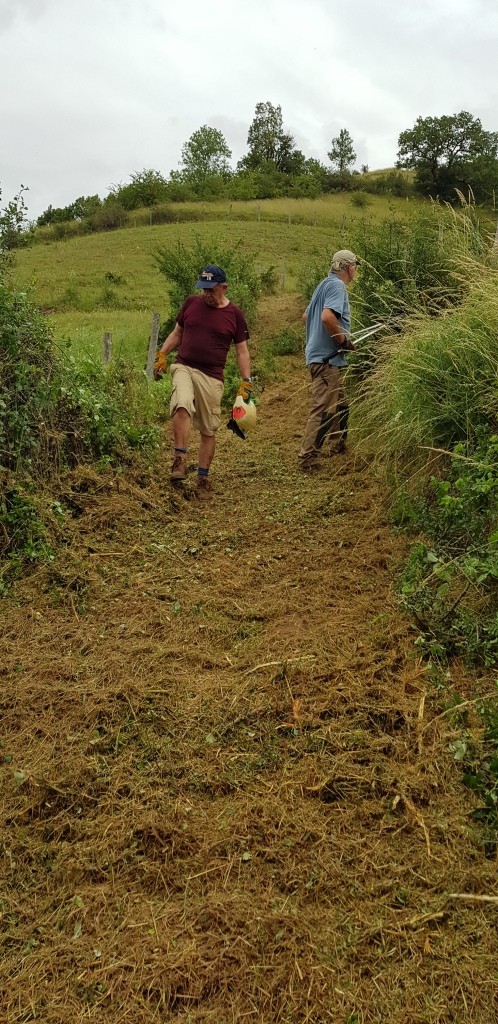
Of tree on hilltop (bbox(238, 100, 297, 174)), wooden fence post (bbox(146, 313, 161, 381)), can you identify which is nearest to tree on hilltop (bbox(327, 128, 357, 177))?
tree on hilltop (bbox(238, 100, 297, 174))

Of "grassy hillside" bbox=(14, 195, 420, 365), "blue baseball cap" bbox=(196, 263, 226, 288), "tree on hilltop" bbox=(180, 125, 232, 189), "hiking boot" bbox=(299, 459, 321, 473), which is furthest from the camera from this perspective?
"tree on hilltop" bbox=(180, 125, 232, 189)

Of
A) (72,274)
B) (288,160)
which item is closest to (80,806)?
(72,274)

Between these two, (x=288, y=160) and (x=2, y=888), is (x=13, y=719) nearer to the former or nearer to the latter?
(x=2, y=888)

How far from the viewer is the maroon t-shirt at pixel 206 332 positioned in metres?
5.48

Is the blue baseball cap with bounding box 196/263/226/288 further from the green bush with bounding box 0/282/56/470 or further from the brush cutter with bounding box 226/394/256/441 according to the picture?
the green bush with bounding box 0/282/56/470

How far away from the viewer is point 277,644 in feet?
10.9

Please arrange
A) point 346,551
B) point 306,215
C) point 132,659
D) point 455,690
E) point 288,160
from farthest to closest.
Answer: point 288,160 < point 306,215 < point 346,551 < point 132,659 < point 455,690

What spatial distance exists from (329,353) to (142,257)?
23.1m

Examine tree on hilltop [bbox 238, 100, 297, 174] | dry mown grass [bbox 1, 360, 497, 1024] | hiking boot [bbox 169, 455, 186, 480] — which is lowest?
dry mown grass [bbox 1, 360, 497, 1024]

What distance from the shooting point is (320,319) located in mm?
5965

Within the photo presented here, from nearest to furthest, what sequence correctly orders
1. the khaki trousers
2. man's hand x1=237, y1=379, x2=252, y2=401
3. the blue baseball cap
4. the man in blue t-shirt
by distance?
the blue baseball cap < man's hand x1=237, y1=379, x2=252, y2=401 < the man in blue t-shirt < the khaki trousers

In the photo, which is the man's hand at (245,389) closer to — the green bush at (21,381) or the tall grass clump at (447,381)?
the tall grass clump at (447,381)

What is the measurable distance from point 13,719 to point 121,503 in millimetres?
2213

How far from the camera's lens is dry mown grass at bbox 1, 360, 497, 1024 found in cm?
189
